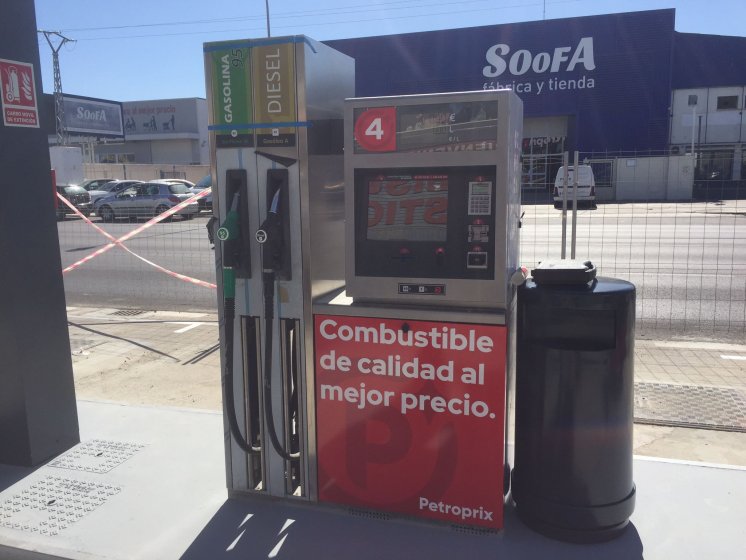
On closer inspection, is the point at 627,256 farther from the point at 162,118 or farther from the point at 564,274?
the point at 162,118

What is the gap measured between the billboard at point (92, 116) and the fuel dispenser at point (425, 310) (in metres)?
40.8

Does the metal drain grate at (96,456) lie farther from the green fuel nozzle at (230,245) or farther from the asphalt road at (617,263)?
the asphalt road at (617,263)

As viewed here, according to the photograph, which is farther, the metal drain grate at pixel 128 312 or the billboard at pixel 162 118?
the billboard at pixel 162 118

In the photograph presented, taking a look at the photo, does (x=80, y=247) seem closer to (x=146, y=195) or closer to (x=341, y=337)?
(x=146, y=195)

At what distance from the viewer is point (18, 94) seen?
3.57 m

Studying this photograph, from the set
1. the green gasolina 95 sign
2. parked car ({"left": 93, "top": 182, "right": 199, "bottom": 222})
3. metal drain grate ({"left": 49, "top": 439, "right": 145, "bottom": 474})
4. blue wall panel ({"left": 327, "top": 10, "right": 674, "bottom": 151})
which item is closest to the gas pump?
the green gasolina 95 sign

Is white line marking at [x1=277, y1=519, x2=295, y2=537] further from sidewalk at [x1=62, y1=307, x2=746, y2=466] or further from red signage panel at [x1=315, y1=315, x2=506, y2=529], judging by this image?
sidewalk at [x1=62, y1=307, x2=746, y2=466]

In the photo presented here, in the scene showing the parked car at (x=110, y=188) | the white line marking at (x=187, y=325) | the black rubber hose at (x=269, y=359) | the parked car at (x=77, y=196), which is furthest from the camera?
the parked car at (x=110, y=188)

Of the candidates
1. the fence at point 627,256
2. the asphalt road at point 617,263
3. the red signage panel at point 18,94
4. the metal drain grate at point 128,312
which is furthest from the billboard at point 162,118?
the red signage panel at point 18,94

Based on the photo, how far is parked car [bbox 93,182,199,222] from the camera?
2261 centimetres

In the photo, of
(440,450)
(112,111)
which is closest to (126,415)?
(440,450)

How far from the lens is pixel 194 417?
4391 millimetres

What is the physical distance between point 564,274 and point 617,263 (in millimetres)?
9620

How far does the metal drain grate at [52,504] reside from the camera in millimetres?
3184
